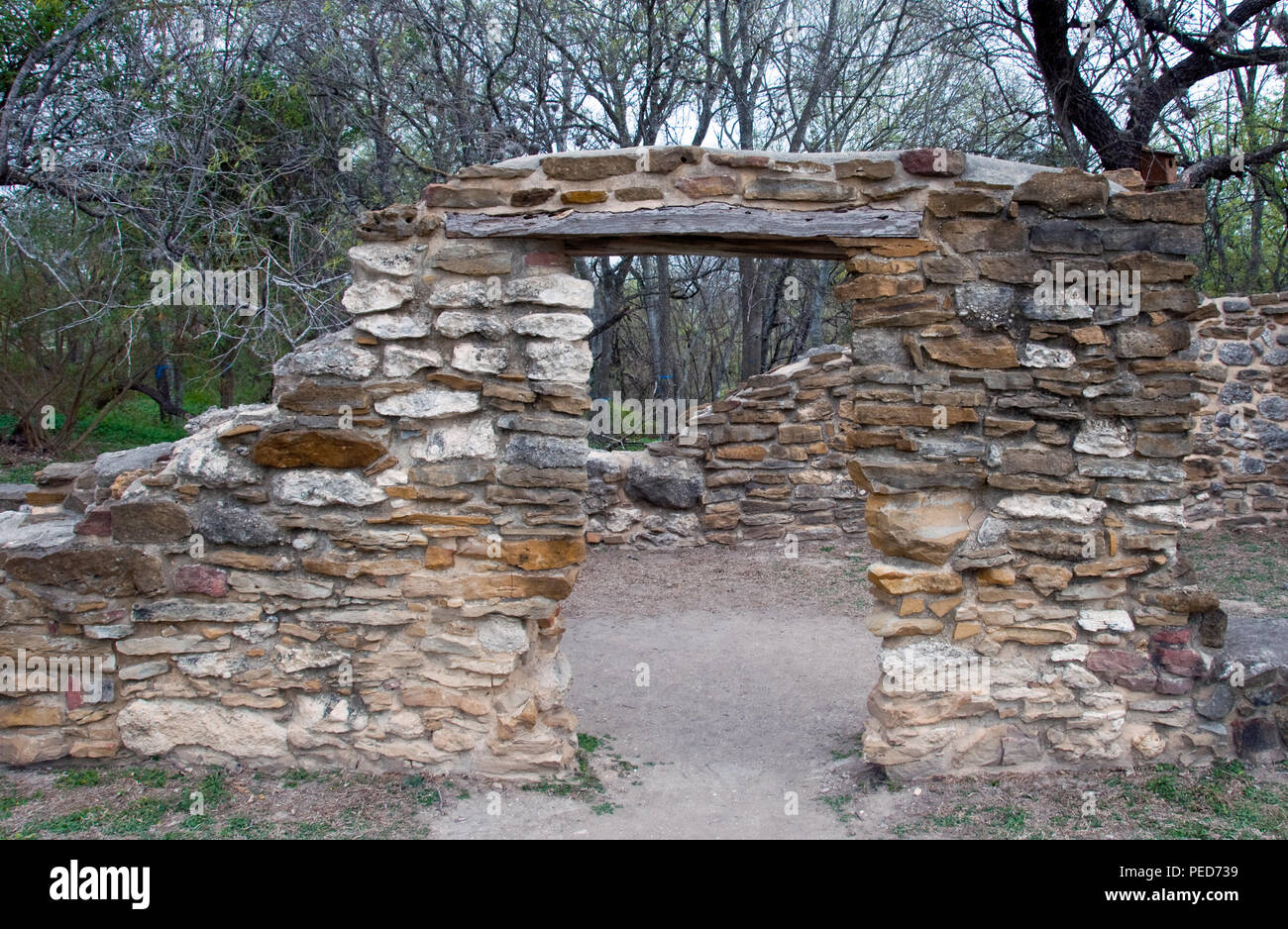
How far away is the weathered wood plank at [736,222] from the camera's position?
3576 mm

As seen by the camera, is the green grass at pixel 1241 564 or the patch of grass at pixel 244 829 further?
the green grass at pixel 1241 564

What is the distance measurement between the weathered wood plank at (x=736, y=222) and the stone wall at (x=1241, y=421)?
5819 millimetres

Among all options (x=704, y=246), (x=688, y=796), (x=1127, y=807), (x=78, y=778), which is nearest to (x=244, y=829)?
(x=78, y=778)

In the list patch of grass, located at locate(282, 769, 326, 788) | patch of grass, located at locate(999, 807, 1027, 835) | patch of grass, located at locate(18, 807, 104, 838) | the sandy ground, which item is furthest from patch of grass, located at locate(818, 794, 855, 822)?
patch of grass, located at locate(18, 807, 104, 838)

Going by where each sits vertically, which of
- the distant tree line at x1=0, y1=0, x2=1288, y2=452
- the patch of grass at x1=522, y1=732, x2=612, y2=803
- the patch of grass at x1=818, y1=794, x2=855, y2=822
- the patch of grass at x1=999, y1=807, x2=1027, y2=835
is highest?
the distant tree line at x1=0, y1=0, x2=1288, y2=452

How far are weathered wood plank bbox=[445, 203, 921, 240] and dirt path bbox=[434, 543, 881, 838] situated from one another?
226 centimetres

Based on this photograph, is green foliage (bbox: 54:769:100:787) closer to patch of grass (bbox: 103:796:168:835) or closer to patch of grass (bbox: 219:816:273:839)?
patch of grass (bbox: 103:796:168:835)

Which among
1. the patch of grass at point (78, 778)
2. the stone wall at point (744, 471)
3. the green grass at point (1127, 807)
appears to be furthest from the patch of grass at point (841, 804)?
the stone wall at point (744, 471)

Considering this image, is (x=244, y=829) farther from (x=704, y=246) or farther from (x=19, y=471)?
(x=19, y=471)

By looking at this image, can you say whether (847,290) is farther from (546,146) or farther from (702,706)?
(546,146)

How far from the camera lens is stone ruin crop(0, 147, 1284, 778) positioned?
362 cm

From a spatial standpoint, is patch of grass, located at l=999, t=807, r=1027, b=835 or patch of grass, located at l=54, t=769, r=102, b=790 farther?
patch of grass, located at l=54, t=769, r=102, b=790

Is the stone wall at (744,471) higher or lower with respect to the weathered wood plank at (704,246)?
lower

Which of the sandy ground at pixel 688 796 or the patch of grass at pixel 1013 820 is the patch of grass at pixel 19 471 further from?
the patch of grass at pixel 1013 820
